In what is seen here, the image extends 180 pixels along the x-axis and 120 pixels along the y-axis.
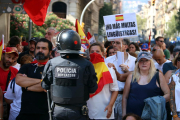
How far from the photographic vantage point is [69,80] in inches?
128

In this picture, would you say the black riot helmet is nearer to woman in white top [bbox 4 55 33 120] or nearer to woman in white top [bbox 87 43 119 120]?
woman in white top [bbox 87 43 119 120]

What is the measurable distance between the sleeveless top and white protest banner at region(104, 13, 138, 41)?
74.9 inches

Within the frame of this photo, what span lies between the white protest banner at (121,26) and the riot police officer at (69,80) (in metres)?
2.89

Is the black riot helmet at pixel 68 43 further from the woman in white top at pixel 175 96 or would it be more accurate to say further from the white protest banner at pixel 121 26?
the white protest banner at pixel 121 26

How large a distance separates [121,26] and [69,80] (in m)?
3.31

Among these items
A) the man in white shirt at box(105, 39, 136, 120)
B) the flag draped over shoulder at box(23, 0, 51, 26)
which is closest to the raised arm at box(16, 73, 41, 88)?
the man in white shirt at box(105, 39, 136, 120)

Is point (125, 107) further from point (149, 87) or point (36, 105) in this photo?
point (36, 105)

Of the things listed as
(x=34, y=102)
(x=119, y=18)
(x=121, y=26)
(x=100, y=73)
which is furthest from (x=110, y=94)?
(x=119, y=18)

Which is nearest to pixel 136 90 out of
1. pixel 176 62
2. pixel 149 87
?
pixel 149 87

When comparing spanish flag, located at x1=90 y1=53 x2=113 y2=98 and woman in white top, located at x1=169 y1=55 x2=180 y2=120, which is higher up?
spanish flag, located at x1=90 y1=53 x2=113 y2=98

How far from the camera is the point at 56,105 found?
11.0ft

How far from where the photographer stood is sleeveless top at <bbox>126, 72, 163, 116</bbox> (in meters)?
4.40

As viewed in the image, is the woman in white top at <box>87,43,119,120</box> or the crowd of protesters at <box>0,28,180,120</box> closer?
the crowd of protesters at <box>0,28,180,120</box>

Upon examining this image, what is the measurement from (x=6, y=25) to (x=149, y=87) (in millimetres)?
9701
